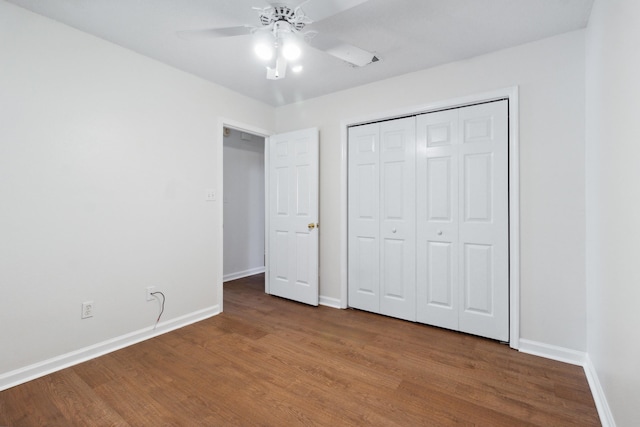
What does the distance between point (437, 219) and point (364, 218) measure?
0.75 metres

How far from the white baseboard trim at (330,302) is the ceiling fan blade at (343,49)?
7.97 ft

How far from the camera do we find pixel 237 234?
4.61m

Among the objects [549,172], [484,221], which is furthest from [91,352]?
[549,172]

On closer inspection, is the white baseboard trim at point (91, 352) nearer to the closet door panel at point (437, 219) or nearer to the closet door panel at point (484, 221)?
the closet door panel at point (437, 219)

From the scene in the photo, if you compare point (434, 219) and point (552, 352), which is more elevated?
point (434, 219)

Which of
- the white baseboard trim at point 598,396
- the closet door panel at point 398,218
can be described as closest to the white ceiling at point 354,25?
the closet door panel at point 398,218

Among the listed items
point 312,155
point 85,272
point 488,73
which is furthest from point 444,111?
point 85,272

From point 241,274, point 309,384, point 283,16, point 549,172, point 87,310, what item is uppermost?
point 283,16

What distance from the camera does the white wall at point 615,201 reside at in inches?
44.6

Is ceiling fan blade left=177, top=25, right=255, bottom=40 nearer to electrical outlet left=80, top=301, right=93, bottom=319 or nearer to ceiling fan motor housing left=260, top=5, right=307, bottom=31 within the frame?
ceiling fan motor housing left=260, top=5, right=307, bottom=31

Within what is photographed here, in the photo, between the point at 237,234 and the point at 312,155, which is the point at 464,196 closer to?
the point at 312,155

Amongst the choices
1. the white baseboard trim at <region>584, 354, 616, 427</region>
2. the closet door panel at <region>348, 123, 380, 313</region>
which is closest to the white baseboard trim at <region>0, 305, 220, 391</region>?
the closet door panel at <region>348, 123, 380, 313</region>

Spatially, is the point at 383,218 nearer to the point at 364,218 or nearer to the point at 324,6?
the point at 364,218

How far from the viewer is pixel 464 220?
2492 mm
